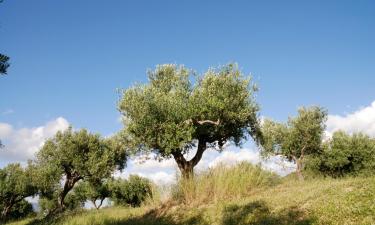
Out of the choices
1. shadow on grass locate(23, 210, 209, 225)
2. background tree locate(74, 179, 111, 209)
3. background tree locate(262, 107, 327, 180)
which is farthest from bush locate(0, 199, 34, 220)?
shadow on grass locate(23, 210, 209, 225)

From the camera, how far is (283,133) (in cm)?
5084

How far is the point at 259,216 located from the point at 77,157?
3295 centimetres

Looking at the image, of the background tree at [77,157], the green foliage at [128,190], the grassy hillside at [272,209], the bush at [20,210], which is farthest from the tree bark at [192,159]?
the bush at [20,210]

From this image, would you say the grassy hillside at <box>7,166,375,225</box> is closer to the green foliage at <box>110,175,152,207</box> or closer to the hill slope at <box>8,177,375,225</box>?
the hill slope at <box>8,177,375,225</box>

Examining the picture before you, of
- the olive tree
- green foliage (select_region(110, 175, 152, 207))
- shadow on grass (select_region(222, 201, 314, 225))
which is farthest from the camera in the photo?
green foliage (select_region(110, 175, 152, 207))

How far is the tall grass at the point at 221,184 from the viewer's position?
18.5 m

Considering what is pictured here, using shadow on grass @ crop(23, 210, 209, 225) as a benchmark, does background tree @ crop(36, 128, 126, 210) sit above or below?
Result: above

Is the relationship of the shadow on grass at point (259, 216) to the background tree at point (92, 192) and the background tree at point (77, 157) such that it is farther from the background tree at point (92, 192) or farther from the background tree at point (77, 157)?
the background tree at point (92, 192)

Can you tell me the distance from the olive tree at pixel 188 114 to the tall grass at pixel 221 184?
6.67 meters

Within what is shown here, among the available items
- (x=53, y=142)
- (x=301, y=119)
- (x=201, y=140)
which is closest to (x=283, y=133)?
(x=301, y=119)

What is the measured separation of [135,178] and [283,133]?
36323mm

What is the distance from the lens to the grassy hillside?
1157 centimetres

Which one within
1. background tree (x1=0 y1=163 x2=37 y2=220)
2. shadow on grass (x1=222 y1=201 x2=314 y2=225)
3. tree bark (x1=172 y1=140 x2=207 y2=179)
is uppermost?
background tree (x1=0 y1=163 x2=37 y2=220)

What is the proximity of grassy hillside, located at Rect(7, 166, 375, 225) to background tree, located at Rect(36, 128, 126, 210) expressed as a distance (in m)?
22.9
